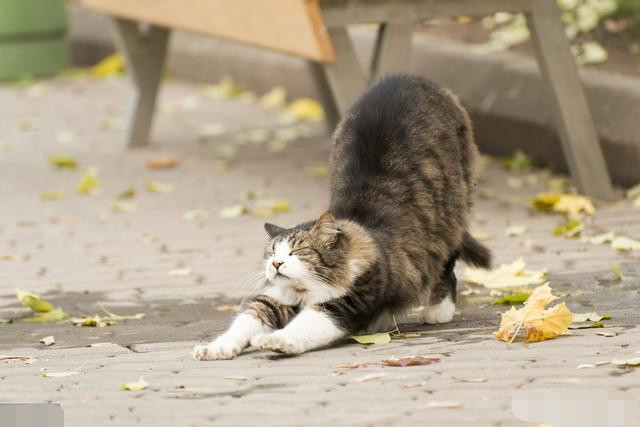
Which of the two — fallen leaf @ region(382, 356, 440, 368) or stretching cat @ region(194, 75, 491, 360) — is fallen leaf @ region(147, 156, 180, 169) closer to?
stretching cat @ region(194, 75, 491, 360)

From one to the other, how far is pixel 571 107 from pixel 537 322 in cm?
269

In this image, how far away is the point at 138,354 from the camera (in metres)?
4.24

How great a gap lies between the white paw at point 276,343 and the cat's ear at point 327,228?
37 centimetres

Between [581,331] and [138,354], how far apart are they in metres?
1.43

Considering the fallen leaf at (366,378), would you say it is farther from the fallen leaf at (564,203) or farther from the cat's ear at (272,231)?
the fallen leaf at (564,203)

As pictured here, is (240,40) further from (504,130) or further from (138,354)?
(138,354)

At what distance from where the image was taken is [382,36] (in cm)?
628

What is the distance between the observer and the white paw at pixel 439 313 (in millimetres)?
4578

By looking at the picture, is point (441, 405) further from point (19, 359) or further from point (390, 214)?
point (19, 359)

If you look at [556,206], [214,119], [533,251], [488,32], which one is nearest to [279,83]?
[214,119]

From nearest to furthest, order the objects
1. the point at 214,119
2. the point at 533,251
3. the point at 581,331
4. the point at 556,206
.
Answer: the point at 581,331 < the point at 533,251 < the point at 556,206 < the point at 214,119

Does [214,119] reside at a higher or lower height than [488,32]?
lower

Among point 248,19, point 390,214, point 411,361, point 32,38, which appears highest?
point 248,19

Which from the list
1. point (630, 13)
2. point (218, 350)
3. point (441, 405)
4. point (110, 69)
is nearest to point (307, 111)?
point (630, 13)
